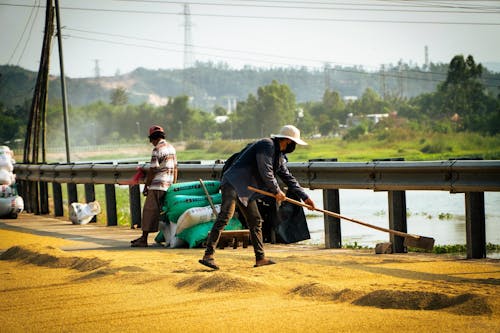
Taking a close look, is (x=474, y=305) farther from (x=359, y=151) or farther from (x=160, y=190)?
(x=359, y=151)

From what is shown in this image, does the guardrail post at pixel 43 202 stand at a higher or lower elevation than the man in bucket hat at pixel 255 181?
lower

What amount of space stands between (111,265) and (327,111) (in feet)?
508

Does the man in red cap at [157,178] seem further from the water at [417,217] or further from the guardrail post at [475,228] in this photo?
the guardrail post at [475,228]

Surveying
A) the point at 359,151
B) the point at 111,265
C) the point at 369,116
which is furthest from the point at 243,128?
the point at 111,265

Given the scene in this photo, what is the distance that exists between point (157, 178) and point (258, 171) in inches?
140

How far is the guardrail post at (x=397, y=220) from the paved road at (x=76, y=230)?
3999 millimetres

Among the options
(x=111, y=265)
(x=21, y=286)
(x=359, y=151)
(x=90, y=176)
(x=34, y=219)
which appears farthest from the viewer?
(x=359, y=151)

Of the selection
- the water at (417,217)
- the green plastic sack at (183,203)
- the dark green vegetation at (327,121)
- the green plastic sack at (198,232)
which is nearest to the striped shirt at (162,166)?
the green plastic sack at (183,203)

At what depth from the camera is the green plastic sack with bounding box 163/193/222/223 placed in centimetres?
1309

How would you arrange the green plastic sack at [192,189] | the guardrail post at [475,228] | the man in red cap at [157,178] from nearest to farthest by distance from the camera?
1. the guardrail post at [475,228]
2. the green plastic sack at [192,189]
3. the man in red cap at [157,178]

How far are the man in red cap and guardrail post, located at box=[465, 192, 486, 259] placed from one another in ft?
16.1

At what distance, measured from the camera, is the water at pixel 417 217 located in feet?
54.7

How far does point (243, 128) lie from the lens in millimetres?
155000

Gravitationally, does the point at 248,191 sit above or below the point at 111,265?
above
